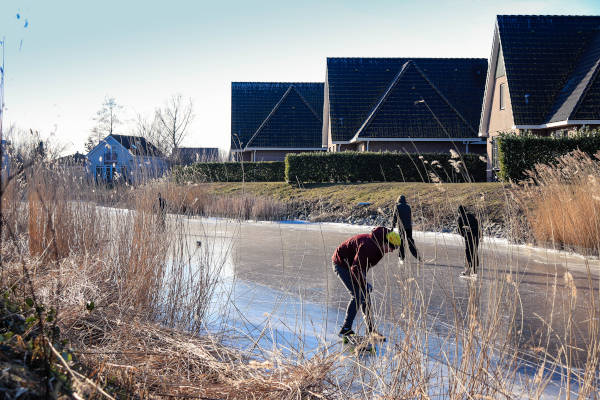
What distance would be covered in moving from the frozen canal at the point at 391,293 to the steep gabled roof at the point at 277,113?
2183cm

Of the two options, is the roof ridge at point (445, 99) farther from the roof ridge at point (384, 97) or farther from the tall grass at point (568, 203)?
the tall grass at point (568, 203)

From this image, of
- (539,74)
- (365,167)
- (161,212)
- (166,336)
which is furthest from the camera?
(539,74)

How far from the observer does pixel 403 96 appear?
2933 cm

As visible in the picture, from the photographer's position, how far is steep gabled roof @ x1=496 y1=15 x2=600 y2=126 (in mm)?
23094

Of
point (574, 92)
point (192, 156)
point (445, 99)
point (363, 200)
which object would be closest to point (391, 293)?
point (363, 200)

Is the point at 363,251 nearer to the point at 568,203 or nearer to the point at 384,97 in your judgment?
the point at 568,203

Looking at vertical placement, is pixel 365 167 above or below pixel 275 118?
below

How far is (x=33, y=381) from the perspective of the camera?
6.23ft

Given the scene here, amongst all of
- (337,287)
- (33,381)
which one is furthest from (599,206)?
(33,381)

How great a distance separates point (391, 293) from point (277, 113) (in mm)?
31513

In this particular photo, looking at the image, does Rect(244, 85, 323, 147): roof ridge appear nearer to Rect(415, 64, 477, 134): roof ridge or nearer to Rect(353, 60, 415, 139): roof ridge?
Rect(353, 60, 415, 139): roof ridge

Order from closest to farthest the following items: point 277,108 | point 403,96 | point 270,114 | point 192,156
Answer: point 192,156
point 403,96
point 270,114
point 277,108

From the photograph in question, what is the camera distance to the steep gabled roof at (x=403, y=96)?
28.3 metres

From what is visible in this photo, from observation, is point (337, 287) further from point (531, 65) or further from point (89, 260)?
point (531, 65)
